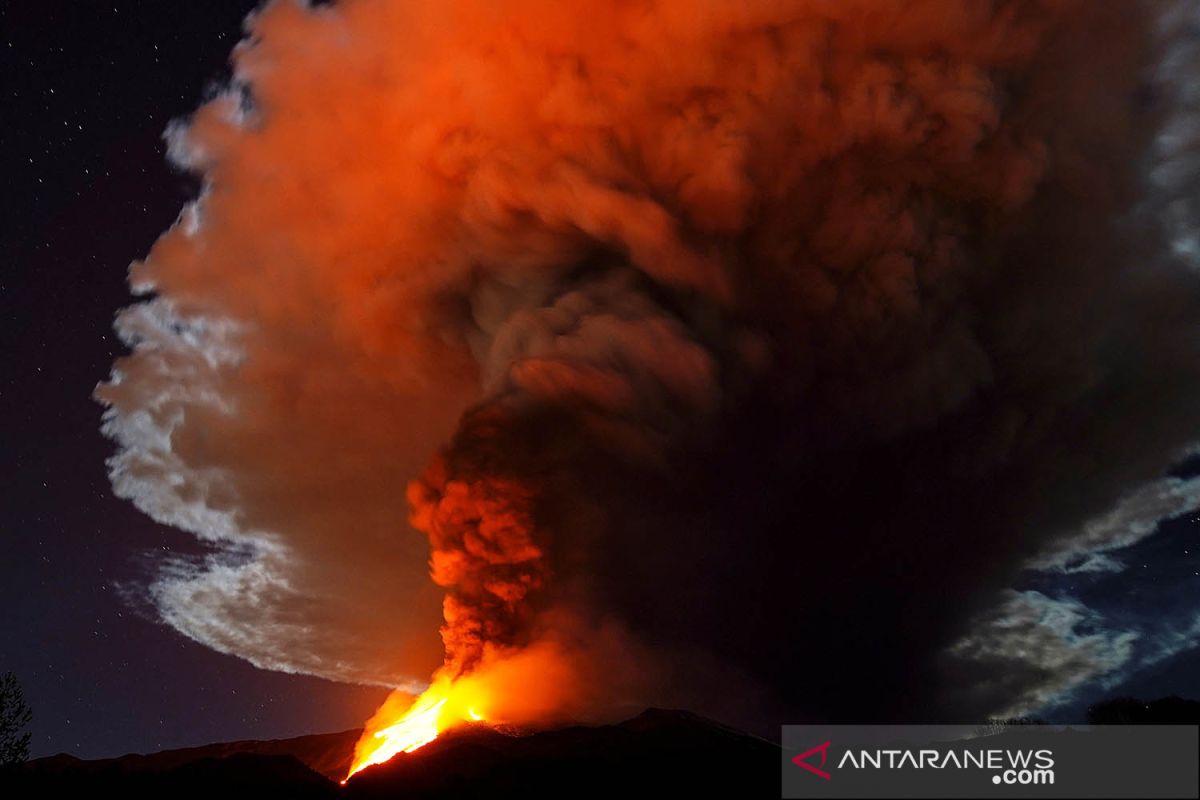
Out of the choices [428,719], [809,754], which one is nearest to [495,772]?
[428,719]

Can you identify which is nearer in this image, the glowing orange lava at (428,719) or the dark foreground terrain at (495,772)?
the dark foreground terrain at (495,772)

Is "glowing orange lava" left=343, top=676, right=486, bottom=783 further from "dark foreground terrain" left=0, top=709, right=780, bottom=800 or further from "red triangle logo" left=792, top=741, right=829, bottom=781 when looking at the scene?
"red triangle logo" left=792, top=741, right=829, bottom=781

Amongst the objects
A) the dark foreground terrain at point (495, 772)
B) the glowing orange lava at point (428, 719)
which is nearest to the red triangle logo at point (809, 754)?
the dark foreground terrain at point (495, 772)

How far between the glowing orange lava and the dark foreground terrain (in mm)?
1361

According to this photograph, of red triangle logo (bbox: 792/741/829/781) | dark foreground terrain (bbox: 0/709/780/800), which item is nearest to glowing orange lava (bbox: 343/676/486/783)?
dark foreground terrain (bbox: 0/709/780/800)

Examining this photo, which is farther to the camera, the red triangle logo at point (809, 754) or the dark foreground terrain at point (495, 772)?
the red triangle logo at point (809, 754)

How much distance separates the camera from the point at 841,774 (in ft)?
113

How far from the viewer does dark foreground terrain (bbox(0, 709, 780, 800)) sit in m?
31.1

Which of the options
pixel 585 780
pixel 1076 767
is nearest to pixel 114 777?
pixel 585 780

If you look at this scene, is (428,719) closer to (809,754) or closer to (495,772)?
(495,772)

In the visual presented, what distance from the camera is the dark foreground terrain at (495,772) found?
31141 mm

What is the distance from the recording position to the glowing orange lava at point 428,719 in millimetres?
37656

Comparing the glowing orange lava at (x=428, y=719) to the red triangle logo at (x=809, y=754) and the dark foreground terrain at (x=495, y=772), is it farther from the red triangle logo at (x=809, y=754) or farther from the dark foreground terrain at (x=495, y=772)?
the red triangle logo at (x=809, y=754)

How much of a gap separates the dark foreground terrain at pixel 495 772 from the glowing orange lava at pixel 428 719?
136cm
